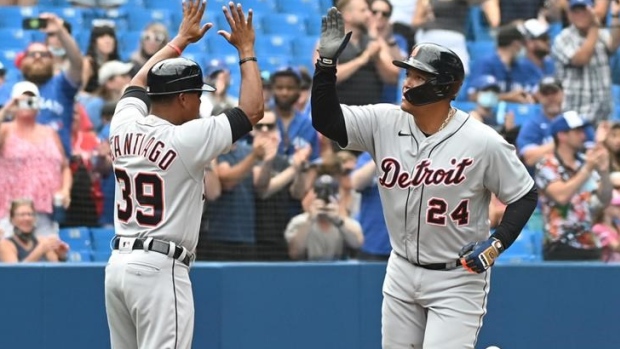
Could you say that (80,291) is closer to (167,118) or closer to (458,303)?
(167,118)

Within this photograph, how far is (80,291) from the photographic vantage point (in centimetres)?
677

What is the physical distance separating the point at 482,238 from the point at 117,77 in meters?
4.08

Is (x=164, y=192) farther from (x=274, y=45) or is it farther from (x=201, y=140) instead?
(x=274, y=45)

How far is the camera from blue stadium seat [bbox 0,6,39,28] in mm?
9703

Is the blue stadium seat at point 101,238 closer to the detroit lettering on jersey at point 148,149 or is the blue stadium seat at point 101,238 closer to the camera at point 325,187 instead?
the camera at point 325,187

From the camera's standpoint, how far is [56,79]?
837 cm

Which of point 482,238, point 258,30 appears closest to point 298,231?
point 482,238

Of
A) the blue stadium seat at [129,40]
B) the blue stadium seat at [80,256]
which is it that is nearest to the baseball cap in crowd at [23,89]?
the blue stadium seat at [80,256]

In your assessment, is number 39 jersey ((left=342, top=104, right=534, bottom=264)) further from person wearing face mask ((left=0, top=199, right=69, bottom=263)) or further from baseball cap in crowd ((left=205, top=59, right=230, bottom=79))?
baseball cap in crowd ((left=205, top=59, right=230, bottom=79))

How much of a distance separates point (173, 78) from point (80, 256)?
9.37 ft

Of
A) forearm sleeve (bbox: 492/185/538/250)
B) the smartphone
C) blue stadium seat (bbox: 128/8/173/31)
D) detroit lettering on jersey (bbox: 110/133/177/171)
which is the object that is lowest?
forearm sleeve (bbox: 492/185/538/250)

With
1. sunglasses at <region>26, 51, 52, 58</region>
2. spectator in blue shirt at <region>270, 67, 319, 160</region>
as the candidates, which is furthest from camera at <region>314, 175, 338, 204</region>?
sunglasses at <region>26, 51, 52, 58</region>

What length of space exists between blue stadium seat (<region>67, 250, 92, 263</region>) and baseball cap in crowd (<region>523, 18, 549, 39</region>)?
4.25 metres

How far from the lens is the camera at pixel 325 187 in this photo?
778 cm
